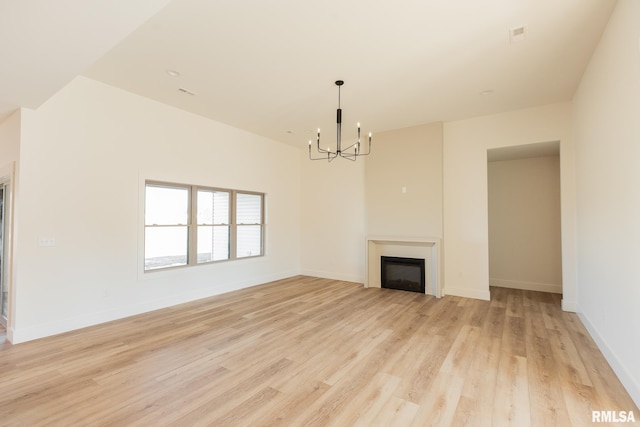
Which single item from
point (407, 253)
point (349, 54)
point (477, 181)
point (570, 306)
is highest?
point (349, 54)

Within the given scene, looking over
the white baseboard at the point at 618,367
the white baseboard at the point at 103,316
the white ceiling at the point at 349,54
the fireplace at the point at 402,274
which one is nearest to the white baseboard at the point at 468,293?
the fireplace at the point at 402,274

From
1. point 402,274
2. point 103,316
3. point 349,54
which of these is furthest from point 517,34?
point 103,316

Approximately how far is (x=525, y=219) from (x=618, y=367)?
3974 millimetres

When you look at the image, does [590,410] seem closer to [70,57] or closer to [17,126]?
[70,57]

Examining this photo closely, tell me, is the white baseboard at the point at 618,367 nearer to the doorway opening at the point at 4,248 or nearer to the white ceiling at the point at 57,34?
the white ceiling at the point at 57,34

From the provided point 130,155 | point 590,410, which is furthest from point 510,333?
point 130,155

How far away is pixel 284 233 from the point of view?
7.09 meters

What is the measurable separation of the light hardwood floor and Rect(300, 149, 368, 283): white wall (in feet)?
7.79

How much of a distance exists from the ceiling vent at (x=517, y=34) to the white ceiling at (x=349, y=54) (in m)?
0.05

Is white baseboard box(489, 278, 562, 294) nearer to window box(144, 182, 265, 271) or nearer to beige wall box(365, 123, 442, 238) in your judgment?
beige wall box(365, 123, 442, 238)

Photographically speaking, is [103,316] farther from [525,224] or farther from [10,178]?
[525,224]

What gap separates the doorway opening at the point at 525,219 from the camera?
573 centimetres

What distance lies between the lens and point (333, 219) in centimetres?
700

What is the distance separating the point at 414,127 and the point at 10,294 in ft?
21.0
